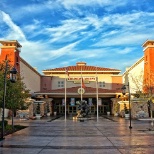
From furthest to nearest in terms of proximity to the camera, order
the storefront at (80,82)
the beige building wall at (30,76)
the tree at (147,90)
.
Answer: the storefront at (80,82), the beige building wall at (30,76), the tree at (147,90)

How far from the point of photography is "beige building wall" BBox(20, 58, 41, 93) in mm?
48688

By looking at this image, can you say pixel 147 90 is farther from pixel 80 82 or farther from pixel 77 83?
pixel 77 83

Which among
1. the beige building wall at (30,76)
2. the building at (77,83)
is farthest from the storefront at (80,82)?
the beige building wall at (30,76)

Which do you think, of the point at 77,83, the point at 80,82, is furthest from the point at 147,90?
the point at 77,83

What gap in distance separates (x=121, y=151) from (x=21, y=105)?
1414 centimetres

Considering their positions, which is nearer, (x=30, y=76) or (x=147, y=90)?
(x=147, y=90)

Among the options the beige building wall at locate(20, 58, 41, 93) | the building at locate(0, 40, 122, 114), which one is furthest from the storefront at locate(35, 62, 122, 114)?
the beige building wall at locate(20, 58, 41, 93)

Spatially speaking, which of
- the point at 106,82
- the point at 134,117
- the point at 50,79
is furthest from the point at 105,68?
the point at 134,117

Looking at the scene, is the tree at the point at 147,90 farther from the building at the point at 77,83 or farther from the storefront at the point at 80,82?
the storefront at the point at 80,82

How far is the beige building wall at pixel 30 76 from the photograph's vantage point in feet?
160

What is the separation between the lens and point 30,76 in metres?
52.9

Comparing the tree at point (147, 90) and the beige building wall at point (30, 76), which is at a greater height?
the beige building wall at point (30, 76)

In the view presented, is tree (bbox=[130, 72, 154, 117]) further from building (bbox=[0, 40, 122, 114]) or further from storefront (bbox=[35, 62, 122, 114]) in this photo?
storefront (bbox=[35, 62, 122, 114])

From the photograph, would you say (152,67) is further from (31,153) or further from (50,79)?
(31,153)
